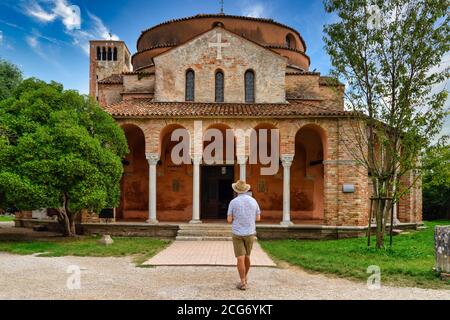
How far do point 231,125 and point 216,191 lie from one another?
4.78 metres

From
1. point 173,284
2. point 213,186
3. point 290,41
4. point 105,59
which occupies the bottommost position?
point 173,284

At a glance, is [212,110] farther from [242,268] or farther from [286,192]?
[242,268]

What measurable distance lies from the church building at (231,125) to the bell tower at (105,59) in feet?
61.2

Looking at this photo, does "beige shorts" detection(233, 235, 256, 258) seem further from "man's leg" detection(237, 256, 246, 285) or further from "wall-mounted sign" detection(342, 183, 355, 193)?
"wall-mounted sign" detection(342, 183, 355, 193)

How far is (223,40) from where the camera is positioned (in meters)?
19.0

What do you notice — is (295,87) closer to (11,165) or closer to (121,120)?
(121,120)

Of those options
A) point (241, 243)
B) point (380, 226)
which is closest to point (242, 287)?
point (241, 243)

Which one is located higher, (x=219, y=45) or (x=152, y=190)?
(x=219, y=45)

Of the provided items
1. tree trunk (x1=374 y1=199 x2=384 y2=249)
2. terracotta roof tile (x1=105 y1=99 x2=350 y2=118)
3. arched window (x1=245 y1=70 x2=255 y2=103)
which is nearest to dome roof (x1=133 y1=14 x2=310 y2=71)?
arched window (x1=245 y1=70 x2=255 y2=103)

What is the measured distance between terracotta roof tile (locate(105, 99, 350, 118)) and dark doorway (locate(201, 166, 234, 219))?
353cm

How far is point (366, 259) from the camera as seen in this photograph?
10547 millimetres

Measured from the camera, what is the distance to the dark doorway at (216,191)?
20094 mm

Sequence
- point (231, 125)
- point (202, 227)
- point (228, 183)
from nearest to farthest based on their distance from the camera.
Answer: point (202, 227) → point (231, 125) → point (228, 183)

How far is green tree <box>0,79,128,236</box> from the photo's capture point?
40.3 feet
